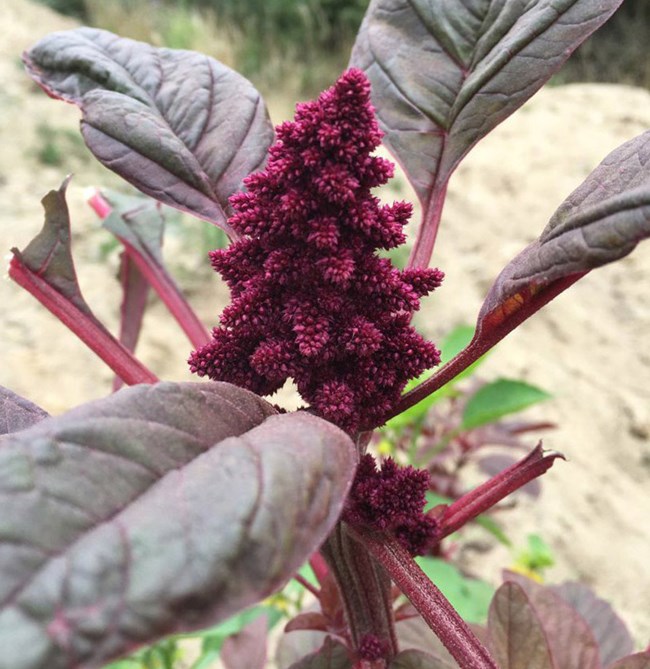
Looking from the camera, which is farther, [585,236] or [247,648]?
[247,648]

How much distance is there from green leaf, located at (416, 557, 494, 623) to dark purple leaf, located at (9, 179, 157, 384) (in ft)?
1.84

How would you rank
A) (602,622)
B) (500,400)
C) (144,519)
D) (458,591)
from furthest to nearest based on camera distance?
(500,400), (458,591), (602,622), (144,519)

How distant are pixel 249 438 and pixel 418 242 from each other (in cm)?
29

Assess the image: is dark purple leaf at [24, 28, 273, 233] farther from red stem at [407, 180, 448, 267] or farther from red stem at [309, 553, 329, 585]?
red stem at [309, 553, 329, 585]

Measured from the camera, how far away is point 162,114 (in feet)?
1.96

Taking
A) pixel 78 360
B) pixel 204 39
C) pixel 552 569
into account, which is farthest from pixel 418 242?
pixel 204 39

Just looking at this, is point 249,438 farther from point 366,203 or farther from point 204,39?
point 204,39

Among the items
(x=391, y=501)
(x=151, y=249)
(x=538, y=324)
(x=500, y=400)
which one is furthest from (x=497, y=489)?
(x=538, y=324)

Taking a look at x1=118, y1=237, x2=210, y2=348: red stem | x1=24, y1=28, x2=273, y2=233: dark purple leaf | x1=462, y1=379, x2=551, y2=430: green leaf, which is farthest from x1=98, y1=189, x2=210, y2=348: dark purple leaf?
x1=462, y1=379, x2=551, y2=430: green leaf

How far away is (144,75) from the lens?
2.00ft

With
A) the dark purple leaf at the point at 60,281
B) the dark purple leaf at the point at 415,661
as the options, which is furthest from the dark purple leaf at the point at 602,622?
the dark purple leaf at the point at 60,281

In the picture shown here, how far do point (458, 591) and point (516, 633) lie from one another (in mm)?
487

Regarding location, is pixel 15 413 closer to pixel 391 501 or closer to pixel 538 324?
pixel 391 501

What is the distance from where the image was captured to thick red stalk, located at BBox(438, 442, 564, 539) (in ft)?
1.53
